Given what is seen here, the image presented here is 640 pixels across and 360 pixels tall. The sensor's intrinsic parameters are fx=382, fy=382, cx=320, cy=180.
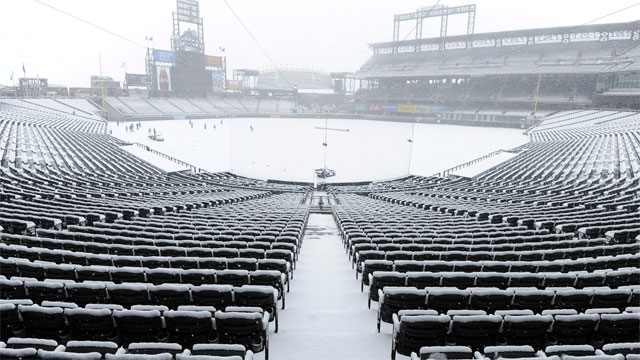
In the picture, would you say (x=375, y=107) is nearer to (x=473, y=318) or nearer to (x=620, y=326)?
(x=620, y=326)

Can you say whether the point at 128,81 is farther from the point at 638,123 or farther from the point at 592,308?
the point at 592,308

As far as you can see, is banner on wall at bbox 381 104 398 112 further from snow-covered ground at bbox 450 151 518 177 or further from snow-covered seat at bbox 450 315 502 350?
snow-covered seat at bbox 450 315 502 350

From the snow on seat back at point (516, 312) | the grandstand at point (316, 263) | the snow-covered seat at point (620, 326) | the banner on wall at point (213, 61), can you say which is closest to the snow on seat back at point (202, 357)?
the grandstand at point (316, 263)

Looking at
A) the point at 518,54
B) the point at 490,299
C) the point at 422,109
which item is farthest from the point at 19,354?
the point at 518,54

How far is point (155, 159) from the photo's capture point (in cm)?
2881

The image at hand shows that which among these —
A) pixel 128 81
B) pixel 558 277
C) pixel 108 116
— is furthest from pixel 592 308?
pixel 128 81

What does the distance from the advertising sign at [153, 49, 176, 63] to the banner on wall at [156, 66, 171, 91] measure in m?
1.96

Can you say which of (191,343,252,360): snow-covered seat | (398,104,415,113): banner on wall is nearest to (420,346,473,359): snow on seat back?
(191,343,252,360): snow-covered seat

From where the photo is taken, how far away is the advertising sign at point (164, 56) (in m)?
72.3

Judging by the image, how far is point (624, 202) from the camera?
1291cm

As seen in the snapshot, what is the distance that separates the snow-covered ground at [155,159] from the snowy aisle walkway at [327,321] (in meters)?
20.6

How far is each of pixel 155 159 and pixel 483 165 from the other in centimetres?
2488

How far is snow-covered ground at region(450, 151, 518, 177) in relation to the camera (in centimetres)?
2690

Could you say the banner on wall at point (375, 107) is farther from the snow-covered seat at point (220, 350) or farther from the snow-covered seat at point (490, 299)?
the snow-covered seat at point (220, 350)
